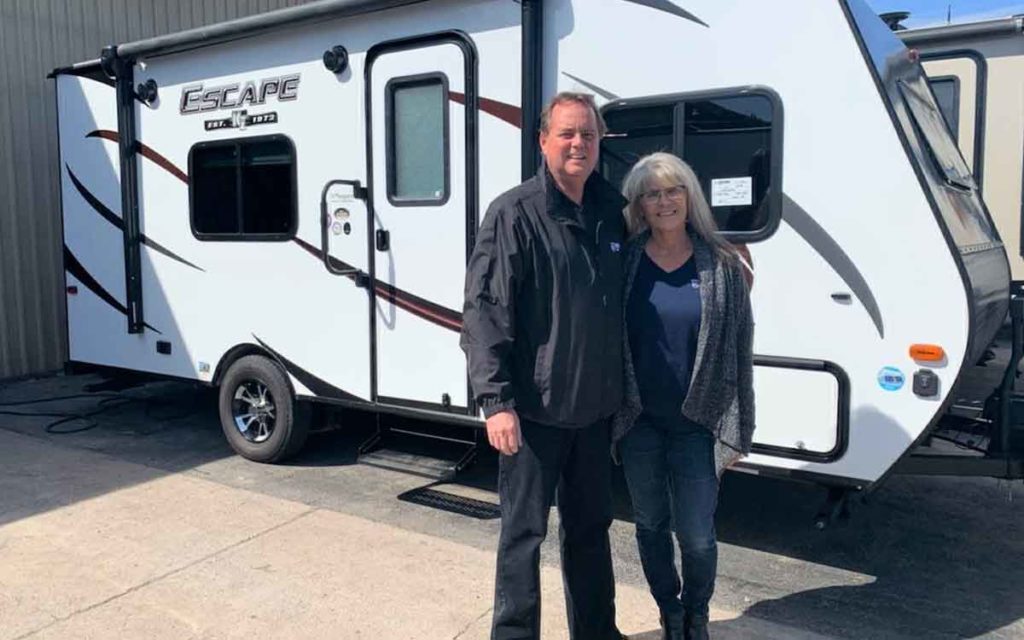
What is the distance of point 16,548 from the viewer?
439 centimetres

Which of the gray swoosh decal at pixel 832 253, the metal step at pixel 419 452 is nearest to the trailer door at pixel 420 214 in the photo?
the metal step at pixel 419 452

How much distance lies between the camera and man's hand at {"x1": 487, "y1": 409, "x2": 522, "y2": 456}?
2779 millimetres

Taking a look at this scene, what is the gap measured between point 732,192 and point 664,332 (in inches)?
52.6

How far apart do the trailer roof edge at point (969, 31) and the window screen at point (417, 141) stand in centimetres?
355

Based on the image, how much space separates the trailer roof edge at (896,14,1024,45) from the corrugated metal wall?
7.94 metres

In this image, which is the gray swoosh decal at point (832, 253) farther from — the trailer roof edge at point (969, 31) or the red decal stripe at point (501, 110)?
the trailer roof edge at point (969, 31)

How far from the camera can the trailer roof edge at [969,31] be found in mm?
6266

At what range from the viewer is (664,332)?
295 cm

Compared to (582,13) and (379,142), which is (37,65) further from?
(582,13)

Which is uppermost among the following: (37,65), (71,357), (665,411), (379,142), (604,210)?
(37,65)

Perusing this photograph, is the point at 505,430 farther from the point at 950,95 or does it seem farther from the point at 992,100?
the point at 992,100

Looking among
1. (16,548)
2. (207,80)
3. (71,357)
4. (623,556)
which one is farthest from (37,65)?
(623,556)

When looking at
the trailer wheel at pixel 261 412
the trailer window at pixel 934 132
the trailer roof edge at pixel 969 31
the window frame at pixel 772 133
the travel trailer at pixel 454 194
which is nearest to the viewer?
the travel trailer at pixel 454 194

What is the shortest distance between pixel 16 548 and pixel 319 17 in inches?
129
